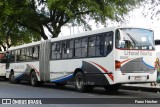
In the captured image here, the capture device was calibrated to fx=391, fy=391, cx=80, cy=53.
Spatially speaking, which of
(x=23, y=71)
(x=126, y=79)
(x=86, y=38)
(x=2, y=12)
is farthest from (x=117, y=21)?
(x=126, y=79)

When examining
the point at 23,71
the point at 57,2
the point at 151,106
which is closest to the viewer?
the point at 151,106

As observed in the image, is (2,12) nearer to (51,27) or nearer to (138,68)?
(51,27)

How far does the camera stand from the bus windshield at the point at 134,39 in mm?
16969

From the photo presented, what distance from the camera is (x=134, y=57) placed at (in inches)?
672

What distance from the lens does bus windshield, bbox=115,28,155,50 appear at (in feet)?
55.7

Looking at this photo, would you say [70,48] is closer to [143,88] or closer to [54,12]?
[143,88]

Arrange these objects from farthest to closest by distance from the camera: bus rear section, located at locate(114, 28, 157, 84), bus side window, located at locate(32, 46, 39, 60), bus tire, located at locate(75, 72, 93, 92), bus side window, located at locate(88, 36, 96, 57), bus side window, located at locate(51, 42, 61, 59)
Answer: bus side window, located at locate(32, 46, 39, 60), bus side window, located at locate(51, 42, 61, 59), bus tire, located at locate(75, 72, 93, 92), bus side window, located at locate(88, 36, 96, 57), bus rear section, located at locate(114, 28, 157, 84)

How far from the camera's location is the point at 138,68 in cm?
1709

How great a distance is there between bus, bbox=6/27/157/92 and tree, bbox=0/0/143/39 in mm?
11165

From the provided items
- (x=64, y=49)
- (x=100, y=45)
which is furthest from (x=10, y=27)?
(x=100, y=45)

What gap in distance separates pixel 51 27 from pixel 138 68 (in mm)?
22393

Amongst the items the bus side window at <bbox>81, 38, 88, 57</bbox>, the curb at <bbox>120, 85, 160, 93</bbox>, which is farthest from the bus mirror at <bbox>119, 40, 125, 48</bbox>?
the curb at <bbox>120, 85, 160, 93</bbox>

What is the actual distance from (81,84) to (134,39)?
3636 millimetres

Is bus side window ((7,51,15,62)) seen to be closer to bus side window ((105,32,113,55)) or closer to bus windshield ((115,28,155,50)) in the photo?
bus side window ((105,32,113,55))
